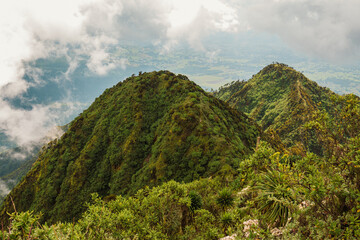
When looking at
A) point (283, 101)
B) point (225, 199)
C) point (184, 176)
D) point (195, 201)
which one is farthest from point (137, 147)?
point (283, 101)

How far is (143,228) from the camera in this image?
13.3 metres

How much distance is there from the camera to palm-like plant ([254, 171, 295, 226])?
404 inches

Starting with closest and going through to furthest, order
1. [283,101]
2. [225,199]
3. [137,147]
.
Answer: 1. [225,199]
2. [137,147]
3. [283,101]

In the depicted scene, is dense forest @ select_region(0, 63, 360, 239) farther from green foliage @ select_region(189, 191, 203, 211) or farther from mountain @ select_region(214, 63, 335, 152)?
mountain @ select_region(214, 63, 335, 152)

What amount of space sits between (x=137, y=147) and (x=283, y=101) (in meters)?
117

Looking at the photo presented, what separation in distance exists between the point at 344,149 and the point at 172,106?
55.4 metres

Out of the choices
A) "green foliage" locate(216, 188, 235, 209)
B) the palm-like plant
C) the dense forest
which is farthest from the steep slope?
the palm-like plant

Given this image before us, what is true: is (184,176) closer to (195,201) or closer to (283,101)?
(195,201)

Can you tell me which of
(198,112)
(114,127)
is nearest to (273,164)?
(198,112)

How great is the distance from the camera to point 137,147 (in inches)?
2344

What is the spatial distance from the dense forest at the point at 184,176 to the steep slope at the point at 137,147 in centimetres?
33

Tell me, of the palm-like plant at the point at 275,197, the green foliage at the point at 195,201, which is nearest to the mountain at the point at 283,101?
the green foliage at the point at 195,201

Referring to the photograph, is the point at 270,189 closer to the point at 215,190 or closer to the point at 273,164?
the point at 273,164

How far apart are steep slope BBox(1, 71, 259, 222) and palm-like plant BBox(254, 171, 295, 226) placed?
22.1 meters
